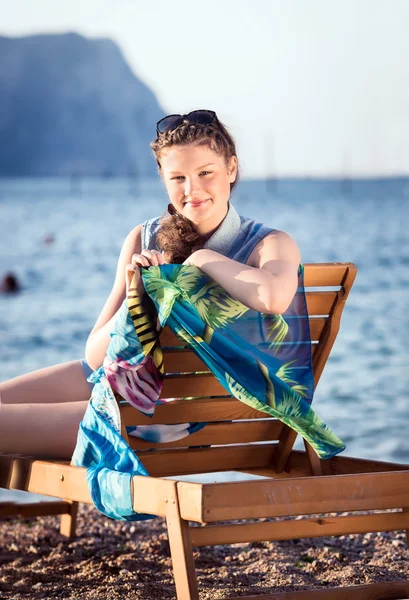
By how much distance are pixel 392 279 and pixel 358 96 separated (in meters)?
24.0

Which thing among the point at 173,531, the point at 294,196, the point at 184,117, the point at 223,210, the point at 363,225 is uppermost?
the point at 294,196

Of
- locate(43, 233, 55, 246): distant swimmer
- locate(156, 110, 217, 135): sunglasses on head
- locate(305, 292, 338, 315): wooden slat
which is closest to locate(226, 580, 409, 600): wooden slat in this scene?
locate(305, 292, 338, 315): wooden slat

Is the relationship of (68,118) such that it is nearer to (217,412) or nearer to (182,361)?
(217,412)

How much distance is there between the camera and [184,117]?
10.2 ft

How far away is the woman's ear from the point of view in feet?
10.3

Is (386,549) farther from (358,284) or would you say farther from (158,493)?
(358,284)

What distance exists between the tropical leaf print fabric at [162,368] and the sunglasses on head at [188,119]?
0.49 meters

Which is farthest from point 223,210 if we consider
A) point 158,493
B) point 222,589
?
point 222,589

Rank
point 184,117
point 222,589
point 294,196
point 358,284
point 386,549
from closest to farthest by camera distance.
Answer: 1. point 184,117
2. point 222,589
3. point 386,549
4. point 358,284
5. point 294,196

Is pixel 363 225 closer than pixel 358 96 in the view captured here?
Yes

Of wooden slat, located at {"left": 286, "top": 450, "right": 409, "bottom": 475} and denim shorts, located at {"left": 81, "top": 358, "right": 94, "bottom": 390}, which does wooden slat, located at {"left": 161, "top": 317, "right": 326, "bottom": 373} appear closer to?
denim shorts, located at {"left": 81, "top": 358, "right": 94, "bottom": 390}

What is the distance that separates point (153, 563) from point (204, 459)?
0.86m

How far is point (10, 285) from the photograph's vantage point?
25.9 m

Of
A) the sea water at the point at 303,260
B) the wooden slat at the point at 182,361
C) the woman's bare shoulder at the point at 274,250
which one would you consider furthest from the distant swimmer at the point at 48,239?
the woman's bare shoulder at the point at 274,250
